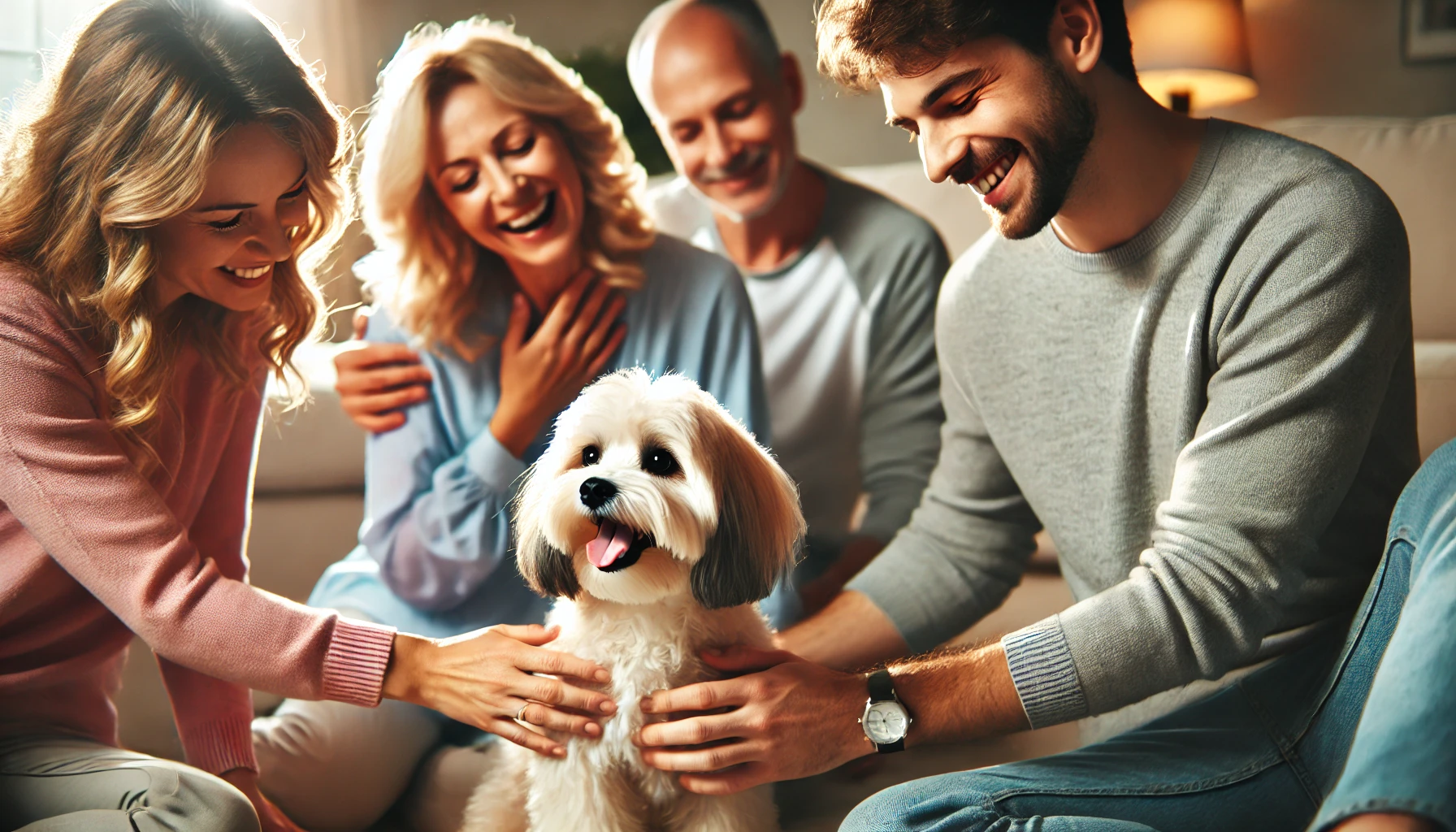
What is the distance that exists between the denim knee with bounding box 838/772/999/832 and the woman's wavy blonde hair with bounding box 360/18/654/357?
0.86m

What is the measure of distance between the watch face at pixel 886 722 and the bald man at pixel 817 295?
0.68 m

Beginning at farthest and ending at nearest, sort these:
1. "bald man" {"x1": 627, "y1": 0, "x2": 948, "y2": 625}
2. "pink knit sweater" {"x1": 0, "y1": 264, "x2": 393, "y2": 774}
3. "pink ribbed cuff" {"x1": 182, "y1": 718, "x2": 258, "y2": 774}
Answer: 1. "bald man" {"x1": 627, "y1": 0, "x2": 948, "y2": 625}
2. "pink ribbed cuff" {"x1": 182, "y1": 718, "x2": 258, "y2": 774}
3. "pink knit sweater" {"x1": 0, "y1": 264, "x2": 393, "y2": 774}

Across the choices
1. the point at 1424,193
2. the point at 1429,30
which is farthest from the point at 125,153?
the point at 1429,30

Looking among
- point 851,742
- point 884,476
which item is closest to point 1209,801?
point 851,742

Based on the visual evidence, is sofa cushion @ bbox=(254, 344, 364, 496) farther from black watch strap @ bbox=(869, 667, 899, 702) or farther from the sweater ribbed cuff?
the sweater ribbed cuff

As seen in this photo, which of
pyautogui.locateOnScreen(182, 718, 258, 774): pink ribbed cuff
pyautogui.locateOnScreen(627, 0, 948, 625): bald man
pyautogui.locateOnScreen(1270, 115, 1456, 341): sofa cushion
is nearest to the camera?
pyautogui.locateOnScreen(182, 718, 258, 774): pink ribbed cuff

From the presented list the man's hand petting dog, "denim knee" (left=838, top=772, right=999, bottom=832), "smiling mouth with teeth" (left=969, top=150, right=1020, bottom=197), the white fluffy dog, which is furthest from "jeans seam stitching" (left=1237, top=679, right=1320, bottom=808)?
"smiling mouth with teeth" (left=969, top=150, right=1020, bottom=197)

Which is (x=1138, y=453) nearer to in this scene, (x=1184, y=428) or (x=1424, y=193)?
Answer: (x=1184, y=428)

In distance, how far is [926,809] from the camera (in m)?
1.06

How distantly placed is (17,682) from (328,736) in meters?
0.42

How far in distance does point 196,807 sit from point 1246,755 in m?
1.17

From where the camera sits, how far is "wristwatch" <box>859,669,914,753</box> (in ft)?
3.71

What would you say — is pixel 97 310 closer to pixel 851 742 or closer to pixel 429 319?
pixel 429 319

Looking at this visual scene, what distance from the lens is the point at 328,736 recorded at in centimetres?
151
